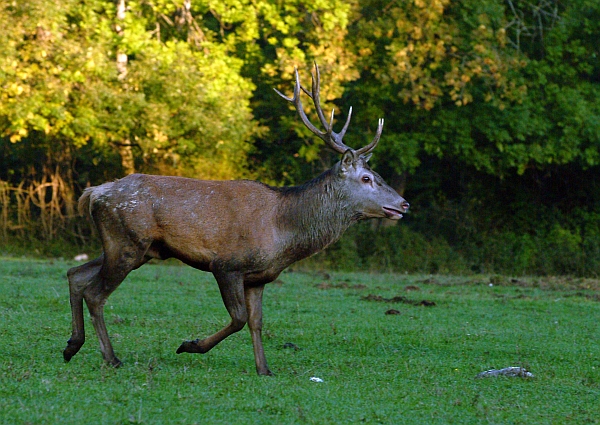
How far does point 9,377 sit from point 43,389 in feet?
1.66

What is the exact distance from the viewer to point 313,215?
8.74m

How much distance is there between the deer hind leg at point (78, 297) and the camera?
8.16 metres

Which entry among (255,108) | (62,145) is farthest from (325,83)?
Result: (62,145)

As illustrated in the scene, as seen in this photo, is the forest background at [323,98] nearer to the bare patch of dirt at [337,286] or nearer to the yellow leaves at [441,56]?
the yellow leaves at [441,56]

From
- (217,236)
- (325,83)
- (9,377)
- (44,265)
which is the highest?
(325,83)

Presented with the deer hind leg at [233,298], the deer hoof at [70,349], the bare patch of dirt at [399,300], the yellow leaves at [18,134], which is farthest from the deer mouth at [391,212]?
the yellow leaves at [18,134]

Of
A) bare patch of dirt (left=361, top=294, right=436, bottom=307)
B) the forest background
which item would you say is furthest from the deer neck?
the forest background

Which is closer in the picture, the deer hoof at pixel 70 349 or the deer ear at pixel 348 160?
the deer hoof at pixel 70 349

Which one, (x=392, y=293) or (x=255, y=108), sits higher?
(x=255, y=108)

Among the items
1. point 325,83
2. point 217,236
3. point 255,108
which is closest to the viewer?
point 217,236

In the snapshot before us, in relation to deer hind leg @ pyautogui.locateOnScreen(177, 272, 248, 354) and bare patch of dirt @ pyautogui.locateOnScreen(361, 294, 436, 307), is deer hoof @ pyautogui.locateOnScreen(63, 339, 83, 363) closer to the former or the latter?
deer hind leg @ pyautogui.locateOnScreen(177, 272, 248, 354)

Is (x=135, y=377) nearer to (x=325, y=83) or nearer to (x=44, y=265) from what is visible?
(x=44, y=265)

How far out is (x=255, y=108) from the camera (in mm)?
26062

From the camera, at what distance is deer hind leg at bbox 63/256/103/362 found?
8164mm
